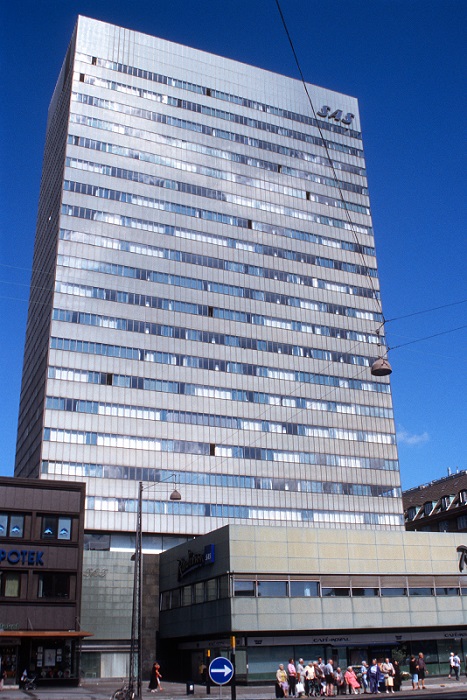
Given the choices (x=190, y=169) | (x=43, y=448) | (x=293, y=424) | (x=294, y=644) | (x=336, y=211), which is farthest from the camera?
(x=336, y=211)

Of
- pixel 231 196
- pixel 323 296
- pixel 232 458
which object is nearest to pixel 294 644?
pixel 232 458

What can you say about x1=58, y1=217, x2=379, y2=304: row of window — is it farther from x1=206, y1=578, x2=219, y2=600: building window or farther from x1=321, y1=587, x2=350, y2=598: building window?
x1=206, y1=578, x2=219, y2=600: building window

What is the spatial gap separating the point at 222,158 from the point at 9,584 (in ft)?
203

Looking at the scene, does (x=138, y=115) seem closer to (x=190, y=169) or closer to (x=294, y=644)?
(x=190, y=169)

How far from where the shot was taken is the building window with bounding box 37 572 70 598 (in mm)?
51156

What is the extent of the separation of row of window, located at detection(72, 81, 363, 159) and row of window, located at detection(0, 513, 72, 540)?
5418 centimetres

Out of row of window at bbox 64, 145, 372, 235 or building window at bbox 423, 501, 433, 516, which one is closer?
row of window at bbox 64, 145, 372, 235

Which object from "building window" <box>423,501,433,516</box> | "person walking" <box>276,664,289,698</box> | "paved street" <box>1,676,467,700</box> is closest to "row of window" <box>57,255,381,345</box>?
"building window" <box>423,501,433,516</box>

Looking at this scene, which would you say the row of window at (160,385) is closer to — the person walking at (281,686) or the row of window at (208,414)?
the row of window at (208,414)

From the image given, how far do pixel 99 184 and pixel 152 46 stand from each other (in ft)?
78.9

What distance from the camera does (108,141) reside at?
279ft

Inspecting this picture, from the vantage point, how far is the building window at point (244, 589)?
47125 millimetres

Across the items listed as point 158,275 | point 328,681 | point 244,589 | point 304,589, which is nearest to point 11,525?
point 244,589

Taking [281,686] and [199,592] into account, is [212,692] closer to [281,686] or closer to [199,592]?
[281,686]
